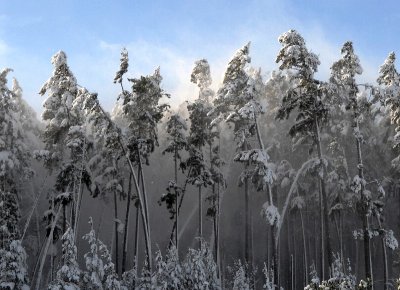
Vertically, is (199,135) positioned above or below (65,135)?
above

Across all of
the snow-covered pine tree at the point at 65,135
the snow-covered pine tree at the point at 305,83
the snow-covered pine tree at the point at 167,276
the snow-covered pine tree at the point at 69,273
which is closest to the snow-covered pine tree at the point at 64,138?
the snow-covered pine tree at the point at 65,135

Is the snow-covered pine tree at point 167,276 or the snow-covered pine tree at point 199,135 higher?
the snow-covered pine tree at point 199,135

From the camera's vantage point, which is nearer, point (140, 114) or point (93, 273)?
point (93, 273)

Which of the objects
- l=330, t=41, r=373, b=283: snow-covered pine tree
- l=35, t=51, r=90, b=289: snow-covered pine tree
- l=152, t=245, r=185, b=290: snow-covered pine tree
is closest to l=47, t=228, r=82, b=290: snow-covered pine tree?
l=152, t=245, r=185, b=290: snow-covered pine tree

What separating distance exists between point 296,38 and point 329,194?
16519 millimetres

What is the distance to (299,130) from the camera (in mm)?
22484

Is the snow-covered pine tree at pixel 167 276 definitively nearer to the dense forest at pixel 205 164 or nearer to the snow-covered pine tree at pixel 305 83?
the dense forest at pixel 205 164

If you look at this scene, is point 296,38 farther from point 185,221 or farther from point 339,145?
point 185,221

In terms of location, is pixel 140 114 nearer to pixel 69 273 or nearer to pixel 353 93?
pixel 69 273

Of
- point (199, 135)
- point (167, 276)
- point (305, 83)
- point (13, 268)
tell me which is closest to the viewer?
point (167, 276)

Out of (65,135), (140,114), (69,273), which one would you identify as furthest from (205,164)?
(69,273)

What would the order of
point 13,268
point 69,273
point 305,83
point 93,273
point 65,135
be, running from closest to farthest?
point 69,273, point 93,273, point 13,268, point 305,83, point 65,135

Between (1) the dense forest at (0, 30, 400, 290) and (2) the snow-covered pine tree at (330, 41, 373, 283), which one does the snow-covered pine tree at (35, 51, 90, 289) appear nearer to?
(1) the dense forest at (0, 30, 400, 290)

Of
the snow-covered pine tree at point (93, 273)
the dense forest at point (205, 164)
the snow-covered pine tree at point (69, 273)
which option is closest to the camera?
the snow-covered pine tree at point (69, 273)
